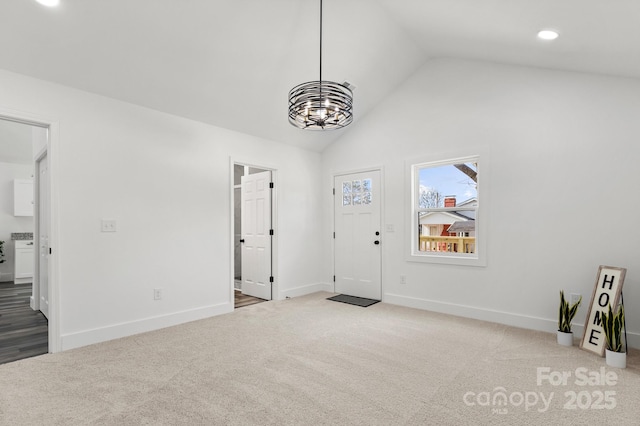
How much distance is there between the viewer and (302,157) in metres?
5.63

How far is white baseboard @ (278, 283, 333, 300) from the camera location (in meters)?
5.29

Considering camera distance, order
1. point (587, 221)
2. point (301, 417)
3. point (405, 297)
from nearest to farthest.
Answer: point (301, 417) < point (587, 221) < point (405, 297)

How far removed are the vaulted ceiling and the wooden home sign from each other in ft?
6.19

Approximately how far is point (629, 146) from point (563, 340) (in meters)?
2.00

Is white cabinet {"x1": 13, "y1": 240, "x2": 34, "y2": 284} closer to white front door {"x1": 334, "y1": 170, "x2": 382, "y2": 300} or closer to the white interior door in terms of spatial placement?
the white interior door

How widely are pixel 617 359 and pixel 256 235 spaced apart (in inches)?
178

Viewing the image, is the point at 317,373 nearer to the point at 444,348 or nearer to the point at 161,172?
the point at 444,348

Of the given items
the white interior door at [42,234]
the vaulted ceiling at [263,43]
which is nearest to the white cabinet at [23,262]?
the white interior door at [42,234]

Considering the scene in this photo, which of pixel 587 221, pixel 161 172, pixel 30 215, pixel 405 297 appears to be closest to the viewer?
pixel 587 221

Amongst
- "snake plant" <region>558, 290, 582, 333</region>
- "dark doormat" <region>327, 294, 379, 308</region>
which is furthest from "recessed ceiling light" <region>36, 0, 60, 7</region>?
"snake plant" <region>558, 290, 582, 333</region>

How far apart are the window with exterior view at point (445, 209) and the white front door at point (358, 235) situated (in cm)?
64

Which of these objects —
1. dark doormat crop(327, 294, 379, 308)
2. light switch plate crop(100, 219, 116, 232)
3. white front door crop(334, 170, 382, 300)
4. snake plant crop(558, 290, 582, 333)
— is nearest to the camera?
snake plant crop(558, 290, 582, 333)

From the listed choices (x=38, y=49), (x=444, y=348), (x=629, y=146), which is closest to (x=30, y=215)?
(x=38, y=49)

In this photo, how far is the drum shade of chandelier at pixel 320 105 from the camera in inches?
108
